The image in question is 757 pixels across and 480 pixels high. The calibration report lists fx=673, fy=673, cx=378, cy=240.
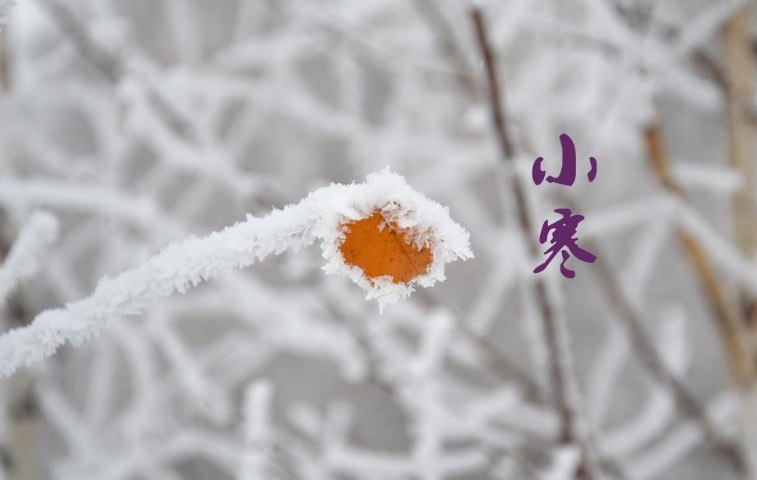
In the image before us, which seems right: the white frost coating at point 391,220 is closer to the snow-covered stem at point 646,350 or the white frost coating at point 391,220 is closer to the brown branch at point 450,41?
the brown branch at point 450,41

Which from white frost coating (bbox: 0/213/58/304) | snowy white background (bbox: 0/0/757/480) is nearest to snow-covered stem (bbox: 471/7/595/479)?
snowy white background (bbox: 0/0/757/480)

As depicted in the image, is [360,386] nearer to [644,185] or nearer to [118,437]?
[118,437]

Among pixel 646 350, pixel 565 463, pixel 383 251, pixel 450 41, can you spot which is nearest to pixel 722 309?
pixel 646 350

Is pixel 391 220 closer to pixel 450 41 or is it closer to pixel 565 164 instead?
pixel 565 164

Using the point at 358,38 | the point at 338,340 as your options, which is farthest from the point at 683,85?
the point at 338,340

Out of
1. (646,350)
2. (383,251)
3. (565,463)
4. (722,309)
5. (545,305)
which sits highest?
(722,309)

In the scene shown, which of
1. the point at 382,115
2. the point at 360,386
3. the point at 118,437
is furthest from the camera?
the point at 360,386
